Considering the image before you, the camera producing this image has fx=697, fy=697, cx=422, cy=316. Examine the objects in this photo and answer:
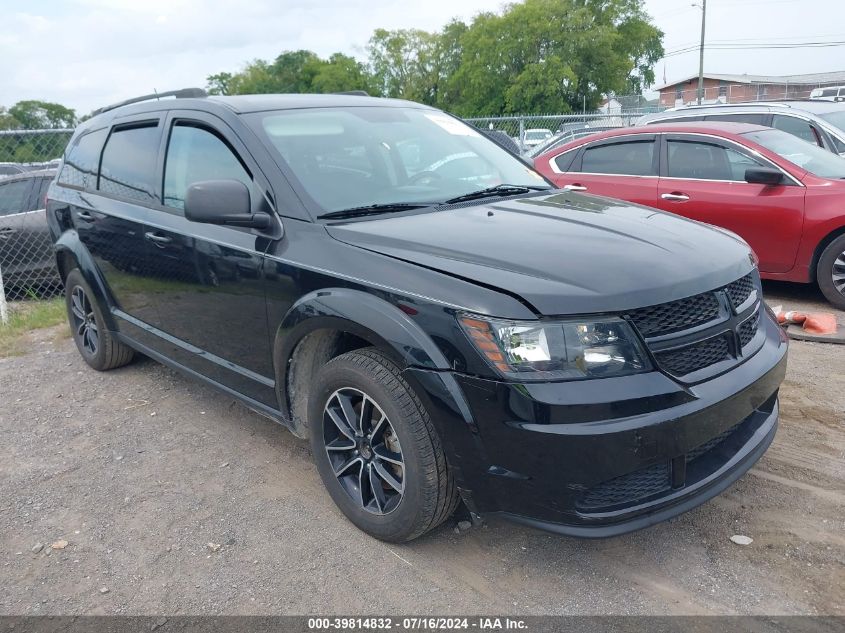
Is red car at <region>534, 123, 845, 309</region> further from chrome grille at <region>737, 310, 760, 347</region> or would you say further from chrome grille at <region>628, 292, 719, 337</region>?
chrome grille at <region>628, 292, 719, 337</region>

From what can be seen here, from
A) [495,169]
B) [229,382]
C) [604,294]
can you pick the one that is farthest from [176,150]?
[604,294]

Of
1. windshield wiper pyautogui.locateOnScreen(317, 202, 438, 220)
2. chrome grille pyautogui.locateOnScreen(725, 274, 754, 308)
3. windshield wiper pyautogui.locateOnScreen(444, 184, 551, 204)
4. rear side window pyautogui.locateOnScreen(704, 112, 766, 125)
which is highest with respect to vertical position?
windshield wiper pyautogui.locateOnScreen(317, 202, 438, 220)

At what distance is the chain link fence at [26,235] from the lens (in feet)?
26.7

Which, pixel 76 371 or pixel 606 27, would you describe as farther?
pixel 606 27

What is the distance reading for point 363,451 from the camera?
113 inches

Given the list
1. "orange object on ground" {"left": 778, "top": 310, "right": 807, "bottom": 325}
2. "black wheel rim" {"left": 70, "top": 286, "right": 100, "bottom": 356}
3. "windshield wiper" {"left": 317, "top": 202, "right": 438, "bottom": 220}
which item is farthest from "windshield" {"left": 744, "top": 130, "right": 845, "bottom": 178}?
"black wheel rim" {"left": 70, "top": 286, "right": 100, "bottom": 356}

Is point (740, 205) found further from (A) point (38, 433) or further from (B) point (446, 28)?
(B) point (446, 28)

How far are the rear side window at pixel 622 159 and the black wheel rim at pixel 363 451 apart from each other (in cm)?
498

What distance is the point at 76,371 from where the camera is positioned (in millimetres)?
5309

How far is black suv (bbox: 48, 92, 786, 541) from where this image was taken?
7.52ft

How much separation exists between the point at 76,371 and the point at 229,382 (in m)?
2.39

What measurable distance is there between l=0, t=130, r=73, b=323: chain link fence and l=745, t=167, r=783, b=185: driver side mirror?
7.29m

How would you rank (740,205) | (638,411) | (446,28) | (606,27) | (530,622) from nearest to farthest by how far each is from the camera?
(638,411), (530,622), (740,205), (606,27), (446,28)

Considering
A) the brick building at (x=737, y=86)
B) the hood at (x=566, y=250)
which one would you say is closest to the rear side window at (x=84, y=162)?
the hood at (x=566, y=250)
